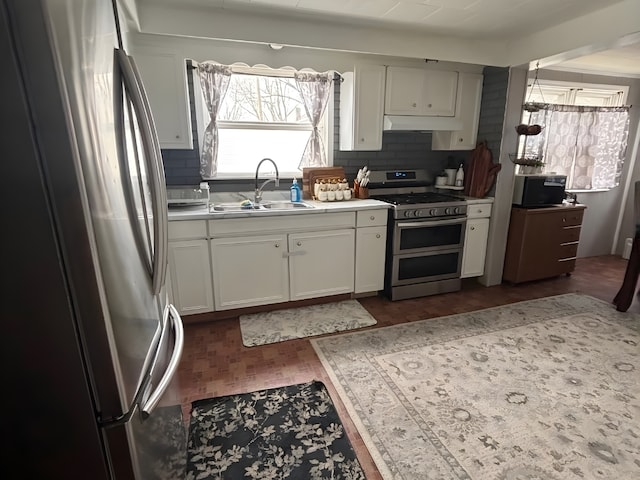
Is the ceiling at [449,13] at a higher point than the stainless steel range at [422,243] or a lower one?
higher

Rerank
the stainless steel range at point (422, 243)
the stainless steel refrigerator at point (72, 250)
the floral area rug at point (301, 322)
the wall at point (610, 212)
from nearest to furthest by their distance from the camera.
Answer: the stainless steel refrigerator at point (72, 250)
the floral area rug at point (301, 322)
the stainless steel range at point (422, 243)
the wall at point (610, 212)

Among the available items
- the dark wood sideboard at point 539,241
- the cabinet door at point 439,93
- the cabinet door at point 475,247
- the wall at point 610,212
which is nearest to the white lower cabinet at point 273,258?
the cabinet door at point 475,247

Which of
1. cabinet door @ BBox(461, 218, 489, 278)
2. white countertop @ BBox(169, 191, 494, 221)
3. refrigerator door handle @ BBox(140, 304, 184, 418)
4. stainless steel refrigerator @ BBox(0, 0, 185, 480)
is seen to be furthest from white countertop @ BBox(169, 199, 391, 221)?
stainless steel refrigerator @ BBox(0, 0, 185, 480)

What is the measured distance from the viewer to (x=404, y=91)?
318 centimetres

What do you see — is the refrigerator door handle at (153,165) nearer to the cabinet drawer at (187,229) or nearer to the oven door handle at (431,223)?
the cabinet drawer at (187,229)

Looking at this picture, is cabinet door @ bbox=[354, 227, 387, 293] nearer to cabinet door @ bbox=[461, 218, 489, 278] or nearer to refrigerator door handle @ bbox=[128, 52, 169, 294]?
cabinet door @ bbox=[461, 218, 489, 278]

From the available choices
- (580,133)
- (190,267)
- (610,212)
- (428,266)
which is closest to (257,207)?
(190,267)

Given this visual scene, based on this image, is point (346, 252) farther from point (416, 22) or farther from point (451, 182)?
point (416, 22)

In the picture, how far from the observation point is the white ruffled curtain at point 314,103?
3.19 meters

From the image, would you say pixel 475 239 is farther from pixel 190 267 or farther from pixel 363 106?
pixel 190 267

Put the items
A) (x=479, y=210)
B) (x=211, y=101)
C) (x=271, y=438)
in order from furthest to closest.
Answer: (x=479, y=210) < (x=211, y=101) < (x=271, y=438)

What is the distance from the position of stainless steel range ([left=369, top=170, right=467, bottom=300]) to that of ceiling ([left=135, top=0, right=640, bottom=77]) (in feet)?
4.46

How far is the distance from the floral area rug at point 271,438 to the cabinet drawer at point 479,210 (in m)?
2.25

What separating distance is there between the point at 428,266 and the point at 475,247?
0.58m
